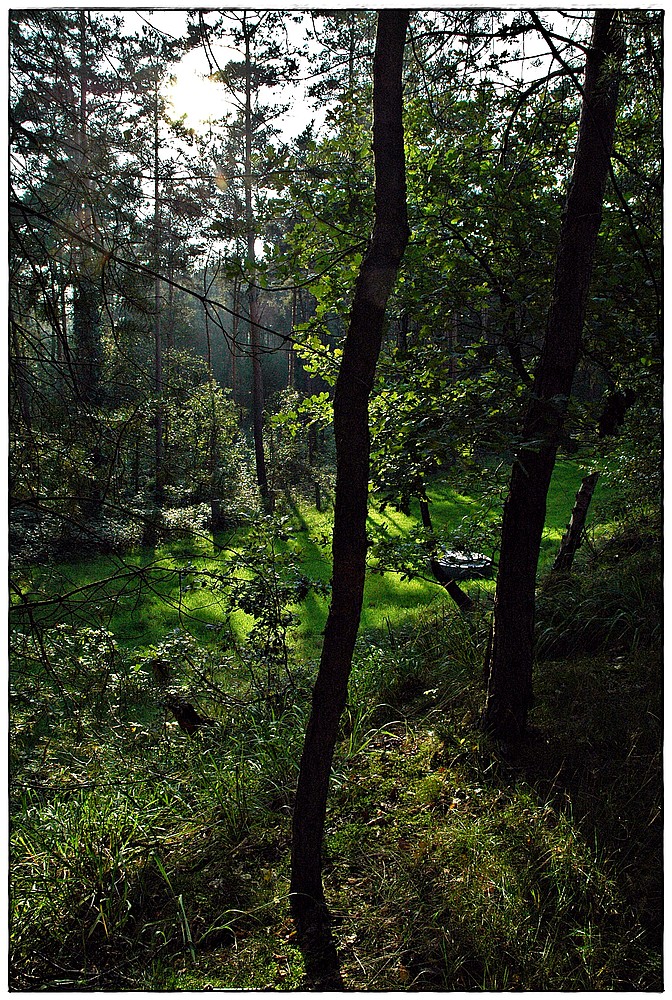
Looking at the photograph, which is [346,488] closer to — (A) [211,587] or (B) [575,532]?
(A) [211,587]

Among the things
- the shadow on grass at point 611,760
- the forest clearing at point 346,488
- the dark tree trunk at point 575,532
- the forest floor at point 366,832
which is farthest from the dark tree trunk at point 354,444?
the dark tree trunk at point 575,532

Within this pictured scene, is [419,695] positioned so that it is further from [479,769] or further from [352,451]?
[352,451]

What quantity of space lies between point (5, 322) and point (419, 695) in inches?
97.4

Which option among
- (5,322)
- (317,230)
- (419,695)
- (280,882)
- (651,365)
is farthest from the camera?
(419,695)

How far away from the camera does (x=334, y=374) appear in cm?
248

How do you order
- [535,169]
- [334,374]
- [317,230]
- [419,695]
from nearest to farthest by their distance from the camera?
1. [317,230]
2. [334,374]
3. [535,169]
4. [419,695]

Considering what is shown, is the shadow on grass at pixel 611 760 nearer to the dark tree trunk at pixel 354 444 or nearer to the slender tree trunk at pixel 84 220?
the dark tree trunk at pixel 354 444

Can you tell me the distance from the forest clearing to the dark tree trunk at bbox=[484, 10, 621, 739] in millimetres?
14

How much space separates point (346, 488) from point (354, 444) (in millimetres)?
120

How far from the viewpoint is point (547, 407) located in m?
2.19

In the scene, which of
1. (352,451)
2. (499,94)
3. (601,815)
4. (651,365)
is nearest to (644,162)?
(499,94)

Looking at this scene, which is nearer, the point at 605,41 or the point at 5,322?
the point at 5,322

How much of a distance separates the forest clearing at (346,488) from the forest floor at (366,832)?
0.01 meters

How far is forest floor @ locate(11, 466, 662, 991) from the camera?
160cm
